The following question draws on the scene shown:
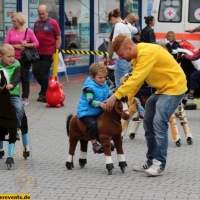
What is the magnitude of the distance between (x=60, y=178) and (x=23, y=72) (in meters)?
6.73

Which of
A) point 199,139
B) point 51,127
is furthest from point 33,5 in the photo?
point 199,139

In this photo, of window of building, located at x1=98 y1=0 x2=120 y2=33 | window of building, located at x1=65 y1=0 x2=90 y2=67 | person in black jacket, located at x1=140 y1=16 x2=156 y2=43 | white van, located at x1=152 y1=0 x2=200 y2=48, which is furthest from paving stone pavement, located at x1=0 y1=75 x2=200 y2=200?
window of building, located at x1=98 y1=0 x2=120 y2=33

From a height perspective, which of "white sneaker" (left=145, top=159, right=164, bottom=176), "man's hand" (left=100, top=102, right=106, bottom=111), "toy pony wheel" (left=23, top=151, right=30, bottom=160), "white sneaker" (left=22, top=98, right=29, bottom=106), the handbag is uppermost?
"man's hand" (left=100, top=102, right=106, bottom=111)

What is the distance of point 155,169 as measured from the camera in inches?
341

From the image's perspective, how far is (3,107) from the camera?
9078 millimetres

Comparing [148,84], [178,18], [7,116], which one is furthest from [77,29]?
[148,84]

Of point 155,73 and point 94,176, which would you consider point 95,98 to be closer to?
point 155,73

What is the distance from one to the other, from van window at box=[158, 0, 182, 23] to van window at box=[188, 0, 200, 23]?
289mm

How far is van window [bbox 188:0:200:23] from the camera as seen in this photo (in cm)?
1975

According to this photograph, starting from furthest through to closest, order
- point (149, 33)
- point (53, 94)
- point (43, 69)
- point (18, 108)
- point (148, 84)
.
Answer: point (149, 33)
point (43, 69)
point (53, 94)
point (18, 108)
point (148, 84)

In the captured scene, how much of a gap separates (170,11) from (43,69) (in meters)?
5.75

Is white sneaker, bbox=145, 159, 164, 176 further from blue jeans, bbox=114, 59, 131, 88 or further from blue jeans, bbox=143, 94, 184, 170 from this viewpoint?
blue jeans, bbox=114, 59, 131, 88

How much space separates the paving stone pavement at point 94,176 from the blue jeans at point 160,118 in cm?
30

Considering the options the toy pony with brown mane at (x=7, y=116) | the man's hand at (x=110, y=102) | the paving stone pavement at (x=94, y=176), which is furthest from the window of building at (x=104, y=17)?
the man's hand at (x=110, y=102)
